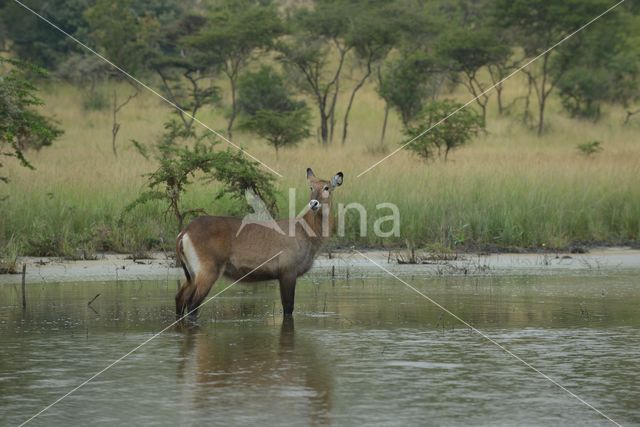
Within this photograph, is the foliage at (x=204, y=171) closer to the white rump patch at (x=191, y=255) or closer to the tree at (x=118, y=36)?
the white rump patch at (x=191, y=255)

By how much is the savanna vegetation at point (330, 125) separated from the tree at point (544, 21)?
0.08m

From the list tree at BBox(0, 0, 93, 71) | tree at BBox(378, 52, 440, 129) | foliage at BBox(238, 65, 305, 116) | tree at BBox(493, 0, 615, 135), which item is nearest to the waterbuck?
tree at BBox(378, 52, 440, 129)

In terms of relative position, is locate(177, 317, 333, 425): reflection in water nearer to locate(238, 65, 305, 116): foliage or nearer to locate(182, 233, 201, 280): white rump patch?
locate(182, 233, 201, 280): white rump patch

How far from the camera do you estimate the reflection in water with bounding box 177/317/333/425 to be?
5.46 meters

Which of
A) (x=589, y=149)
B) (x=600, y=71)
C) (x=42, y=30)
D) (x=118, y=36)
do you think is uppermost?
(x=42, y=30)

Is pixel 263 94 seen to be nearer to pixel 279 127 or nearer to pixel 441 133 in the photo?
pixel 279 127

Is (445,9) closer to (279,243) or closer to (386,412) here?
(279,243)

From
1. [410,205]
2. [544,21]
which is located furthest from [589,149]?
[410,205]

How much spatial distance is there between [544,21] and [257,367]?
29355 mm

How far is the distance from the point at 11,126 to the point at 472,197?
5528mm

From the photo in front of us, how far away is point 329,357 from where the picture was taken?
6.58 metres

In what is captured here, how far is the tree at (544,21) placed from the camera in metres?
32.9

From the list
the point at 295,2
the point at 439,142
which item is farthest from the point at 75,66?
the point at 295,2

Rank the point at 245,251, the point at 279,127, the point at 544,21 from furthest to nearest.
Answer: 1. the point at 544,21
2. the point at 279,127
3. the point at 245,251
